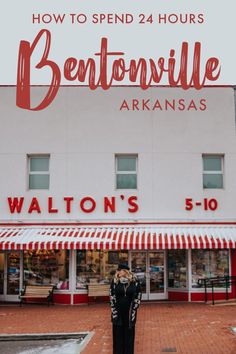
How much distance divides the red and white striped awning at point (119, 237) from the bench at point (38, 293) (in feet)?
6.82

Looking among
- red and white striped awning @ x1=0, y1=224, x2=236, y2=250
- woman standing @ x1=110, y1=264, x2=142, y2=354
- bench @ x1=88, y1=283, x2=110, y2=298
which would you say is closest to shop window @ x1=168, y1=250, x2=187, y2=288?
red and white striped awning @ x1=0, y1=224, x2=236, y2=250

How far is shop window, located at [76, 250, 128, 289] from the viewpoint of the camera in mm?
19859

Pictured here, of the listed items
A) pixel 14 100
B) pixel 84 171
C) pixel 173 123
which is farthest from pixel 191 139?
pixel 14 100

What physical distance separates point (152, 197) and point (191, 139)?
2.64m

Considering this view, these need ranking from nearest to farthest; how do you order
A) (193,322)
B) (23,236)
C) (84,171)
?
(193,322)
(23,236)
(84,171)

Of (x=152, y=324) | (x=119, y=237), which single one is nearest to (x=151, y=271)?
(x=119, y=237)

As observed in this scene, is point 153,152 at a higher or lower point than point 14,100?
lower

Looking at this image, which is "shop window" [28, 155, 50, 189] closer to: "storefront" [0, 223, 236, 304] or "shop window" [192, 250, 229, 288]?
"storefront" [0, 223, 236, 304]

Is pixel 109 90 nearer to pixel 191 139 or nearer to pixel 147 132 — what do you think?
pixel 147 132

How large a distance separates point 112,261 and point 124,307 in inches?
409

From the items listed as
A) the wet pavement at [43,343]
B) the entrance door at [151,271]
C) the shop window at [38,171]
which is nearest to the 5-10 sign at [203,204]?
the entrance door at [151,271]

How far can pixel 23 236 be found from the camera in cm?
1875

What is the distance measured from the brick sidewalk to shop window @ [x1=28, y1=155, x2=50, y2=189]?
14.7ft

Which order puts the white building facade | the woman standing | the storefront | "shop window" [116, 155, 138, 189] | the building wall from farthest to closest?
"shop window" [116, 155, 138, 189], the building wall, the white building facade, the storefront, the woman standing
